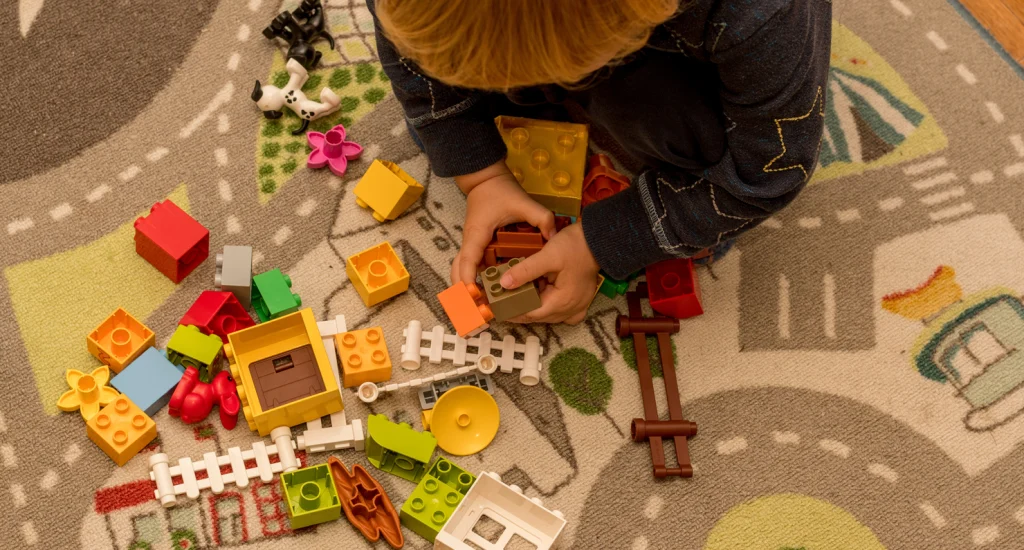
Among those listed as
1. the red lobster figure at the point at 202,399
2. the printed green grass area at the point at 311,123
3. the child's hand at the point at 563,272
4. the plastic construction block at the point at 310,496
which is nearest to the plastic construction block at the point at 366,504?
the plastic construction block at the point at 310,496

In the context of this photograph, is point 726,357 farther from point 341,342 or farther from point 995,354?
point 341,342

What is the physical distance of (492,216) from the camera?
1.00 metres

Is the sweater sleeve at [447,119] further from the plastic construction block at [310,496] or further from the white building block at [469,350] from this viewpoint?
the plastic construction block at [310,496]

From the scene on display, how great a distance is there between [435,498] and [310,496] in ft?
0.38

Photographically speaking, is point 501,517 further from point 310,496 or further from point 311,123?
point 311,123

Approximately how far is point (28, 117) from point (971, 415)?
43.1 inches

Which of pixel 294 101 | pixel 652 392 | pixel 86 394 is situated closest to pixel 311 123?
pixel 294 101

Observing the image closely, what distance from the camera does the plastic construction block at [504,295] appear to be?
936 mm

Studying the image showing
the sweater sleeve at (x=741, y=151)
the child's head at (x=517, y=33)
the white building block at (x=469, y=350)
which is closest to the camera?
the child's head at (x=517, y=33)

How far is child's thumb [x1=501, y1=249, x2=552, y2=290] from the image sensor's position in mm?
937

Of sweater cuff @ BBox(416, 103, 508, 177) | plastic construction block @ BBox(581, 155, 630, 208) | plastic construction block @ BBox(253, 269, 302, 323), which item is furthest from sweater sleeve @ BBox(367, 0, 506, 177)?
plastic construction block @ BBox(253, 269, 302, 323)

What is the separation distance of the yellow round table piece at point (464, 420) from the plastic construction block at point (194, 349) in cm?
23

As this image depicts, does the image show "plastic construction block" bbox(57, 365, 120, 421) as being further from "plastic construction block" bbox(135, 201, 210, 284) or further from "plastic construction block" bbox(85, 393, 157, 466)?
"plastic construction block" bbox(135, 201, 210, 284)

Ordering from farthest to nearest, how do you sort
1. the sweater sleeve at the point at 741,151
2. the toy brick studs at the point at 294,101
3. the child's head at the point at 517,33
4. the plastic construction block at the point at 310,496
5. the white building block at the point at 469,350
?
the toy brick studs at the point at 294,101, the white building block at the point at 469,350, the plastic construction block at the point at 310,496, the sweater sleeve at the point at 741,151, the child's head at the point at 517,33
